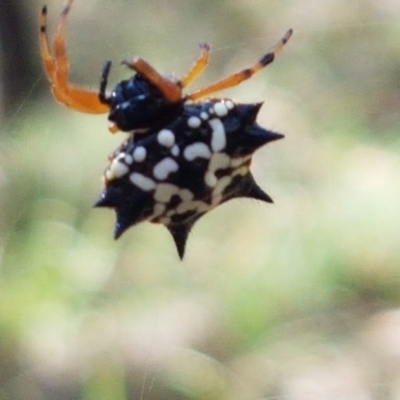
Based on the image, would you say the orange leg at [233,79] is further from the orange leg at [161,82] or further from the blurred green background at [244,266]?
the blurred green background at [244,266]

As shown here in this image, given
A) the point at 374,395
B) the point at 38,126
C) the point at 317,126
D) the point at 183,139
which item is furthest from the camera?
the point at 38,126

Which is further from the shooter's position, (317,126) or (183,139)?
(317,126)

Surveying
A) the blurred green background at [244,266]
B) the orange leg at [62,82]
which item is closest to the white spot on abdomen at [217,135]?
the orange leg at [62,82]

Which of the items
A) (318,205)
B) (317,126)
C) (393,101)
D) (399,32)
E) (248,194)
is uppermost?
(399,32)

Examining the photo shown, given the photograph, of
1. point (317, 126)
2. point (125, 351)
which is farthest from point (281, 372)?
point (317, 126)

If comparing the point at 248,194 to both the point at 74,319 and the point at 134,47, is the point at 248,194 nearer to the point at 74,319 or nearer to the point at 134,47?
the point at 74,319
